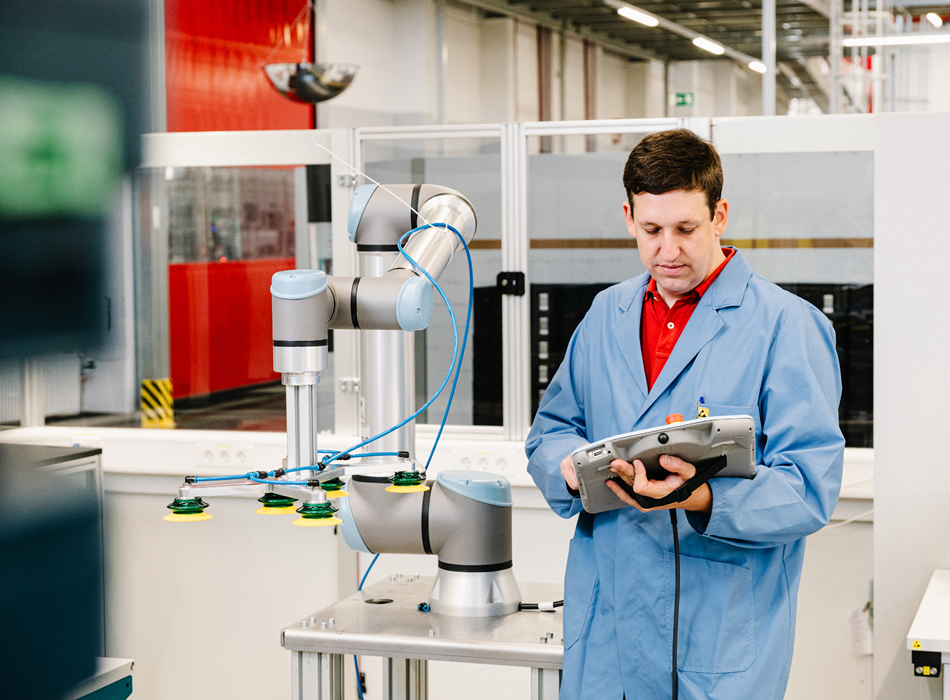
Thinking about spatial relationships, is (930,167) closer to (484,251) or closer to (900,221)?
(900,221)

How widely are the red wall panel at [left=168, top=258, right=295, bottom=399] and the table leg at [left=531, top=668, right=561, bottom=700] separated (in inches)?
88.3

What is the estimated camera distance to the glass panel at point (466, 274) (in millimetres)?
3238

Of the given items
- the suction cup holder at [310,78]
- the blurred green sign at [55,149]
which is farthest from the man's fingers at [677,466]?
the suction cup holder at [310,78]

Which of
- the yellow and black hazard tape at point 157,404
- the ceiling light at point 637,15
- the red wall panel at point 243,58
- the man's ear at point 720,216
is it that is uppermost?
the ceiling light at point 637,15

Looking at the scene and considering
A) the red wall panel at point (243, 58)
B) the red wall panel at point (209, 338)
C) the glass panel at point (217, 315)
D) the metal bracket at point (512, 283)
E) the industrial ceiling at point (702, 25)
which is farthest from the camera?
the industrial ceiling at point (702, 25)

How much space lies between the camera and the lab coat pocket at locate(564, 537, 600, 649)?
1528mm

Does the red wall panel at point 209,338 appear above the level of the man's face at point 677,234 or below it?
below

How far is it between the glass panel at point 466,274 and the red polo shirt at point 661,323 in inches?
65.8

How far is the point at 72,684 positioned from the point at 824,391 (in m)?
1.21

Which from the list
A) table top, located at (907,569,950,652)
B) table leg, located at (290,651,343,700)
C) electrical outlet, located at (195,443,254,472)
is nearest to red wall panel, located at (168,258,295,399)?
electrical outlet, located at (195,443,254,472)

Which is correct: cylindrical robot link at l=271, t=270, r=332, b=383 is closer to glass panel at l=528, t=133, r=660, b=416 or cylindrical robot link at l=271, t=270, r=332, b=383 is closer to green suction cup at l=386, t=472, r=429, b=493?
green suction cup at l=386, t=472, r=429, b=493

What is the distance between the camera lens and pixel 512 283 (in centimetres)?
317

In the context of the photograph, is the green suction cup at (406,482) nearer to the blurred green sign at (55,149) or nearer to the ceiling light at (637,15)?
the blurred green sign at (55,149)

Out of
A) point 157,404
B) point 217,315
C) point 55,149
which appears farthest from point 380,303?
point 217,315
